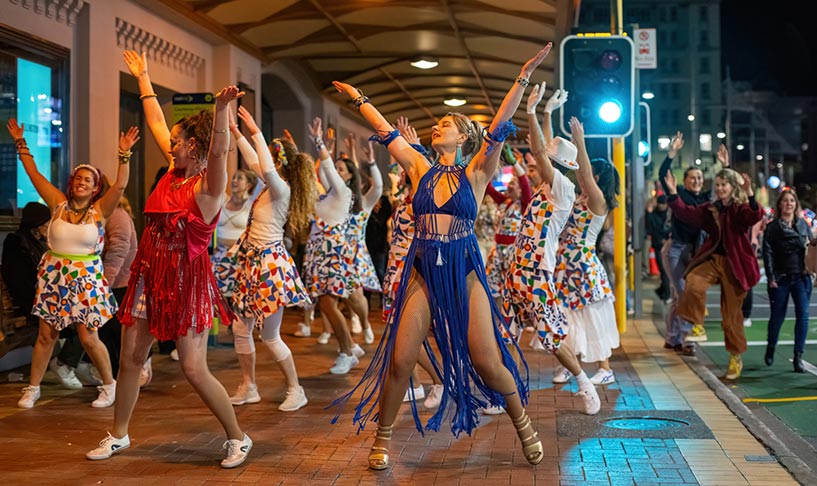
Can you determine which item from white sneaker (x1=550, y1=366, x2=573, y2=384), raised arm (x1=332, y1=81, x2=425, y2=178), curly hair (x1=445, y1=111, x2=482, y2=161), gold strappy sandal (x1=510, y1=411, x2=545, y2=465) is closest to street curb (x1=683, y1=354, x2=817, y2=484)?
white sneaker (x1=550, y1=366, x2=573, y2=384)

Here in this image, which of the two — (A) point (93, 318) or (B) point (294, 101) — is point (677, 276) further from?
(B) point (294, 101)

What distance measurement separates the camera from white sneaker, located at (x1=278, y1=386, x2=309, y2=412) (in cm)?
786

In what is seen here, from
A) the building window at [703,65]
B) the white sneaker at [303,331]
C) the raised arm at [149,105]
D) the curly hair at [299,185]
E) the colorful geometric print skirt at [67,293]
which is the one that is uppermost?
the building window at [703,65]

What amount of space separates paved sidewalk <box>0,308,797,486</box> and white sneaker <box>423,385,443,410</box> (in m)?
0.19

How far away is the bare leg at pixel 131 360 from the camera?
604cm

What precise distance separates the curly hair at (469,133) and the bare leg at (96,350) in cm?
358

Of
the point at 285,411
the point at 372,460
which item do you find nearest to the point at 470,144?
the point at 372,460

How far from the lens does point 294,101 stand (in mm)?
19516

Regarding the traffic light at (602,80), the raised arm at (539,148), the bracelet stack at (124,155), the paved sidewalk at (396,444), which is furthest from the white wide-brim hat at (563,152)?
the traffic light at (602,80)

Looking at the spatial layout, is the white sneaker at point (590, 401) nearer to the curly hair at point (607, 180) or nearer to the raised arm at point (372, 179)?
the curly hair at point (607, 180)

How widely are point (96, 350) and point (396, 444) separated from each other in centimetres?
283

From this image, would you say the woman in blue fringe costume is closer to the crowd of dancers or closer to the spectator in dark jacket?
the crowd of dancers

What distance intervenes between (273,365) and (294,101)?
10042 mm

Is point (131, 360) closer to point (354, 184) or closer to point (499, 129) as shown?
point (499, 129)
